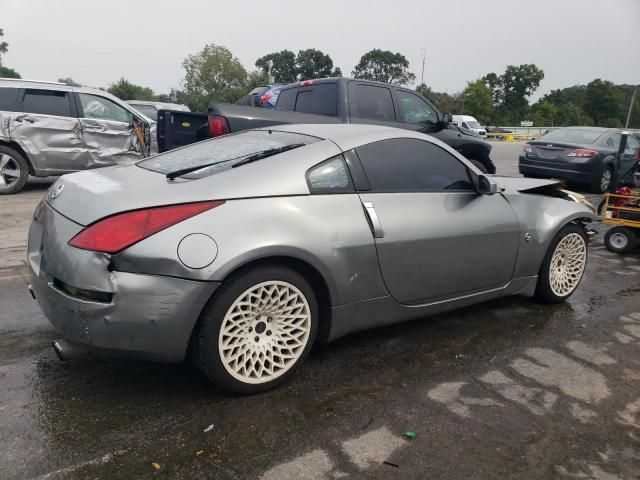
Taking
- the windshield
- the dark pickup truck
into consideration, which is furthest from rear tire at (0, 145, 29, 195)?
the windshield

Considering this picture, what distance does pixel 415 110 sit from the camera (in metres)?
8.15

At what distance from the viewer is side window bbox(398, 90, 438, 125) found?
26.3ft

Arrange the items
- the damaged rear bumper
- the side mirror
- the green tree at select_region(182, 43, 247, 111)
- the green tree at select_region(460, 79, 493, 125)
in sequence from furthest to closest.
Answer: the green tree at select_region(460, 79, 493, 125)
the green tree at select_region(182, 43, 247, 111)
the side mirror
the damaged rear bumper

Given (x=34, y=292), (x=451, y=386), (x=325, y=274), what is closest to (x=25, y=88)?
(x=34, y=292)

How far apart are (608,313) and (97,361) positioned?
380cm

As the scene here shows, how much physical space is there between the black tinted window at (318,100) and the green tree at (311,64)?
9396 cm

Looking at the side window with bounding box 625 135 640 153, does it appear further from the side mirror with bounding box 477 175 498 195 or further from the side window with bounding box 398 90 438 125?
the side mirror with bounding box 477 175 498 195

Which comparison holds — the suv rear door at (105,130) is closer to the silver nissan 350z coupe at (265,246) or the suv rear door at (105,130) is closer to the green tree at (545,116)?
the silver nissan 350z coupe at (265,246)

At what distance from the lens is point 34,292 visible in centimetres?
283

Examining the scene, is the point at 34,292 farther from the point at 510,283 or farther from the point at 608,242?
the point at 608,242

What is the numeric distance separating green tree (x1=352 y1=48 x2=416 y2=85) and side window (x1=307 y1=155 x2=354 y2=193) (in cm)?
10210

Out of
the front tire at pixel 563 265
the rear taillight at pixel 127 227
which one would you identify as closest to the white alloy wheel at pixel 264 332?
the rear taillight at pixel 127 227

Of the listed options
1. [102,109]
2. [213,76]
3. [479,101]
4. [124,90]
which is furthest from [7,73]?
[102,109]

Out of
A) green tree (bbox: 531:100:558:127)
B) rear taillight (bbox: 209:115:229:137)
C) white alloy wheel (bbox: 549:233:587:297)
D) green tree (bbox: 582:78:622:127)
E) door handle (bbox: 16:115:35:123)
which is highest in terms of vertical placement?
green tree (bbox: 582:78:622:127)
